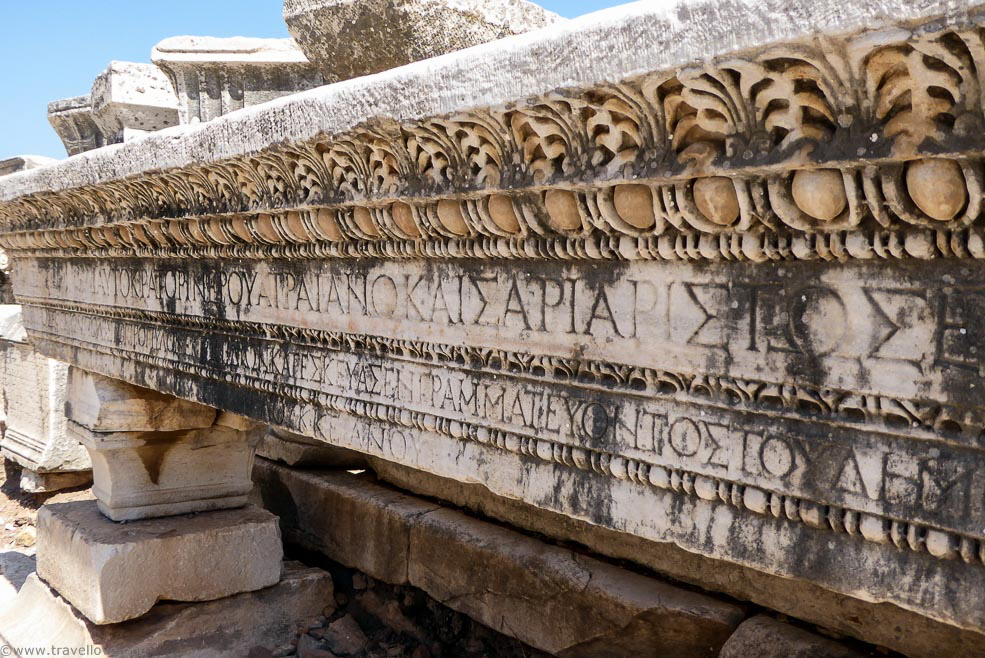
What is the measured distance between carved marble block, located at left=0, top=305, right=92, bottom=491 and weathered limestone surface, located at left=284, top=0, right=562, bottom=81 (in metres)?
3.27

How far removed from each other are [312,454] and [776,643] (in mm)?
2263

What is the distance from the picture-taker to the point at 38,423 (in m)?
5.33

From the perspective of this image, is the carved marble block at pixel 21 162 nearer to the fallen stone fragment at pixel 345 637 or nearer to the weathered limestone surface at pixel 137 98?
the weathered limestone surface at pixel 137 98

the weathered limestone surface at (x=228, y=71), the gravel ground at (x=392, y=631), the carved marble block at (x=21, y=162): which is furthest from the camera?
the carved marble block at (x=21, y=162)

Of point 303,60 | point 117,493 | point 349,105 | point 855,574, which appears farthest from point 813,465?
point 303,60

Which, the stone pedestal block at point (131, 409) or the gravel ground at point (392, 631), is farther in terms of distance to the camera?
the stone pedestal block at point (131, 409)

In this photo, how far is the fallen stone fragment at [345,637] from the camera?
10.1 ft

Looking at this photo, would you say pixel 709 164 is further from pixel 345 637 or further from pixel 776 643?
pixel 345 637

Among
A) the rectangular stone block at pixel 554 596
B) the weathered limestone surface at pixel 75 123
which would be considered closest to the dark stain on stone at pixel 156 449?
the rectangular stone block at pixel 554 596

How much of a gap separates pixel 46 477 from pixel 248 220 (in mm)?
4000

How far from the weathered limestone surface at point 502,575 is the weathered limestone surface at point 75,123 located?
398 cm

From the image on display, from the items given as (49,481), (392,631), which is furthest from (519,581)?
(49,481)

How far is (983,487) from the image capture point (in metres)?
1.07

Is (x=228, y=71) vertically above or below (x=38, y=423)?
above
